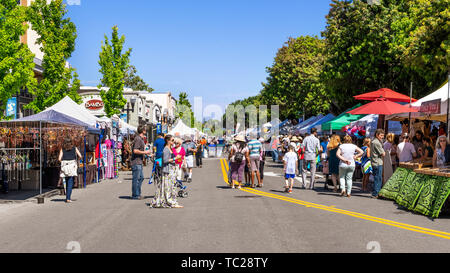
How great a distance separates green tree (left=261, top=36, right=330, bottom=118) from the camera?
150 ft

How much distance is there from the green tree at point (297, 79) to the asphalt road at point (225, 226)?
107 ft

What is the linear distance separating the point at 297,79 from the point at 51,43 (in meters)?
29.5

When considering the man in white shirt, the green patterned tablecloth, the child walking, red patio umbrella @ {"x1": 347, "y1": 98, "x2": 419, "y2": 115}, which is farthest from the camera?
red patio umbrella @ {"x1": 347, "y1": 98, "x2": 419, "y2": 115}

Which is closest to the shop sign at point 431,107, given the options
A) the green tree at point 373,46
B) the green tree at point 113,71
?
the green tree at point 373,46

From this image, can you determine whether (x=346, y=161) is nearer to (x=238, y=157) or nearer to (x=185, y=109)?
(x=238, y=157)

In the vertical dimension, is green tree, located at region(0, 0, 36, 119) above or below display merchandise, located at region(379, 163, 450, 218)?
above

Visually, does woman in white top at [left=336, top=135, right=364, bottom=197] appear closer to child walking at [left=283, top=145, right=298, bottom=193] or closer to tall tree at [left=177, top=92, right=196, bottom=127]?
child walking at [left=283, top=145, right=298, bottom=193]

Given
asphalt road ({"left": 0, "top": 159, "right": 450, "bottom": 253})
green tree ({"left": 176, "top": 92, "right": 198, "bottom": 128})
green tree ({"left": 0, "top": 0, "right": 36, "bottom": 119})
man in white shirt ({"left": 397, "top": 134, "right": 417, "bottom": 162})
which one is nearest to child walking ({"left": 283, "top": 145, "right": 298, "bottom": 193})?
asphalt road ({"left": 0, "top": 159, "right": 450, "bottom": 253})

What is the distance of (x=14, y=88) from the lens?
19.4m

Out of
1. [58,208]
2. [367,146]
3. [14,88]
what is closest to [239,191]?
[367,146]

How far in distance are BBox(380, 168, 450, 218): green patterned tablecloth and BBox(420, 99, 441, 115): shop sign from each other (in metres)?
1.78

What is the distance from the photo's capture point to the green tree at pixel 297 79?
45594mm

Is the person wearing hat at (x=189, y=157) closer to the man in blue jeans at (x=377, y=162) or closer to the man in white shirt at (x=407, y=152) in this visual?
the man in blue jeans at (x=377, y=162)

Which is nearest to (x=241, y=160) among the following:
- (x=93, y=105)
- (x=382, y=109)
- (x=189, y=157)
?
(x=189, y=157)
